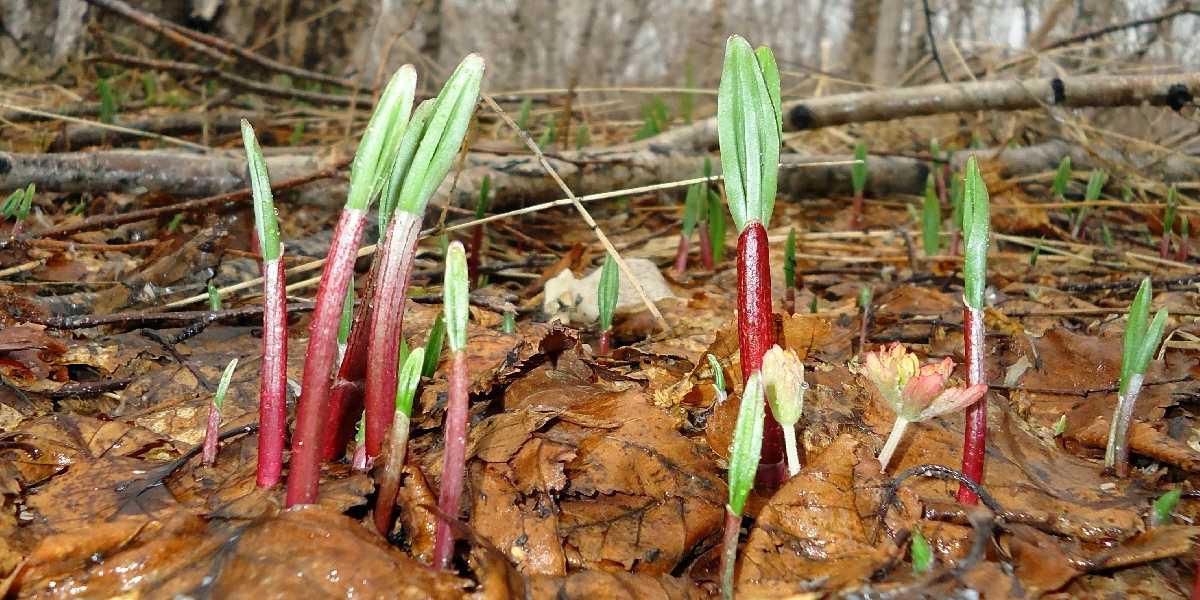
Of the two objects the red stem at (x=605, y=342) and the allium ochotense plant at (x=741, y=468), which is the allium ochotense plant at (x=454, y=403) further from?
the red stem at (x=605, y=342)

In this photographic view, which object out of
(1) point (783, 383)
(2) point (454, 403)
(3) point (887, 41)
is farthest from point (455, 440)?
(3) point (887, 41)

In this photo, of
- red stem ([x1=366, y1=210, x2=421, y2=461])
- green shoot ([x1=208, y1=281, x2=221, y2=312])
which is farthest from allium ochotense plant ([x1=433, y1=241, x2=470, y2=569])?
green shoot ([x1=208, y1=281, x2=221, y2=312])

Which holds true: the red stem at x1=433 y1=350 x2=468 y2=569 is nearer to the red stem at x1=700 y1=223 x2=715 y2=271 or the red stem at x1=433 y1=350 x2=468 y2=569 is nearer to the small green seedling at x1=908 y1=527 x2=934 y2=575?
the small green seedling at x1=908 y1=527 x2=934 y2=575

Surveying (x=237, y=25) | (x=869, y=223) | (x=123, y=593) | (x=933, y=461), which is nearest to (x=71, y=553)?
(x=123, y=593)

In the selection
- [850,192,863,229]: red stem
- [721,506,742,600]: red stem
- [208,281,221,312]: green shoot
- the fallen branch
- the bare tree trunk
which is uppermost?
the bare tree trunk

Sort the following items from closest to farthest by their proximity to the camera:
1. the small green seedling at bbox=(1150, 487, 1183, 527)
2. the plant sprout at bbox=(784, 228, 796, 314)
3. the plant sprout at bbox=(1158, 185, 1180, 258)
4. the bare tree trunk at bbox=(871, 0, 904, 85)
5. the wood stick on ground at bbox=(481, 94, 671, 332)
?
the small green seedling at bbox=(1150, 487, 1183, 527) < the wood stick on ground at bbox=(481, 94, 671, 332) < the plant sprout at bbox=(784, 228, 796, 314) < the plant sprout at bbox=(1158, 185, 1180, 258) < the bare tree trunk at bbox=(871, 0, 904, 85)

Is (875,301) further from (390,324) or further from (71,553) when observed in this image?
(71,553)

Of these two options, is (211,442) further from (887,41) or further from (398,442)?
(887,41)
